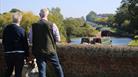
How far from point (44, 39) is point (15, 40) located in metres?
0.65

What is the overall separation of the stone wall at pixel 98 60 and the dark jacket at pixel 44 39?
1553mm

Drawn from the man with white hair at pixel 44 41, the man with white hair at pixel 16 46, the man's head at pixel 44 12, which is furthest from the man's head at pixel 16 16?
the man's head at pixel 44 12

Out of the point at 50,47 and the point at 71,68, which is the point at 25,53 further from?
the point at 71,68

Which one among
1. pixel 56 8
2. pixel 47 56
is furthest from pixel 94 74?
pixel 56 8

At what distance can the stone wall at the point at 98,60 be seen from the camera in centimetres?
1105

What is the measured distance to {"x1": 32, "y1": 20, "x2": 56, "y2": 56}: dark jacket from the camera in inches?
386

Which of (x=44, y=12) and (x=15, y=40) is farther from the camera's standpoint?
(x=15, y=40)

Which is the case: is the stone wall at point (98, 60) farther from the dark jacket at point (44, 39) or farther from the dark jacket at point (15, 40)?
the dark jacket at point (15, 40)

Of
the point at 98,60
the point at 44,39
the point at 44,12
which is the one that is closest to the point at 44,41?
the point at 44,39

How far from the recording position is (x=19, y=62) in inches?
391

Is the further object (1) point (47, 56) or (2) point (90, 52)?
(2) point (90, 52)

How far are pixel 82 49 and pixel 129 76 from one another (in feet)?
4.37

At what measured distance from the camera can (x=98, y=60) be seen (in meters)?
11.3

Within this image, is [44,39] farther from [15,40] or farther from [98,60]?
[98,60]
